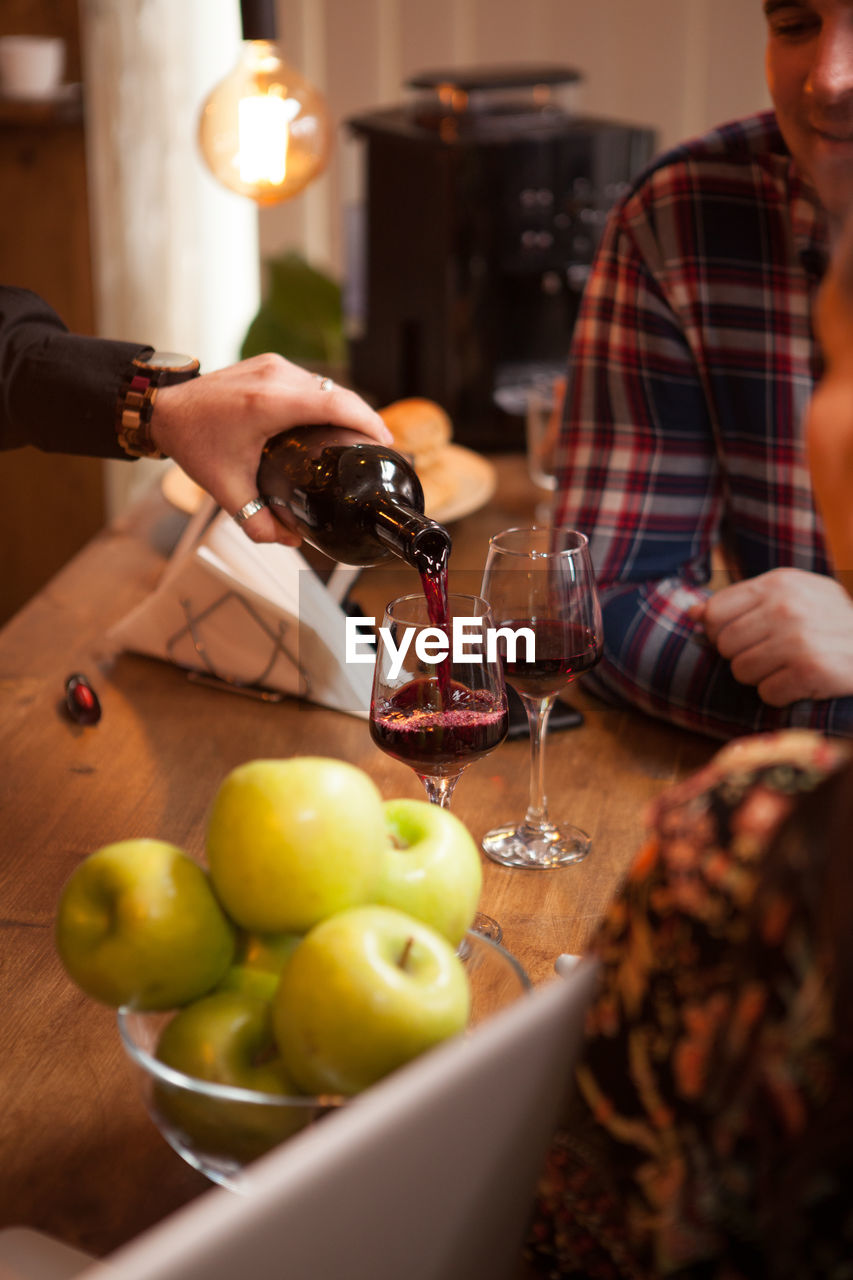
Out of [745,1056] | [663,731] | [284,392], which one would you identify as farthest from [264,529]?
[745,1056]

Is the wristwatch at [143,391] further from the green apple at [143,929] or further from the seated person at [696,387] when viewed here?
the green apple at [143,929]

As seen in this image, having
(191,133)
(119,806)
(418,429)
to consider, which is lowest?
(119,806)

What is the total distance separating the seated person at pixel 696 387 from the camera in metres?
1.39

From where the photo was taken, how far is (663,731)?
125 centimetres

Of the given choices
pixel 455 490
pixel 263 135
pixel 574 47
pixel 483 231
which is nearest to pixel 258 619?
pixel 455 490

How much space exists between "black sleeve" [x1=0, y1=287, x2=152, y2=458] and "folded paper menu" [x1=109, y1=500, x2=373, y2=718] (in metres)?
0.15

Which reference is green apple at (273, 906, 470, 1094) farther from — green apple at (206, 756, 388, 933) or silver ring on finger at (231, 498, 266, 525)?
silver ring on finger at (231, 498, 266, 525)

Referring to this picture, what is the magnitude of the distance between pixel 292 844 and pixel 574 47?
3.06 metres

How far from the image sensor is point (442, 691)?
0.90 m

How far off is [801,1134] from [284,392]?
832 millimetres

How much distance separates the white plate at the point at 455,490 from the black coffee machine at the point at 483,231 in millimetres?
368

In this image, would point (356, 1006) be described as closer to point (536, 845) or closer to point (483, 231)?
point (536, 845)

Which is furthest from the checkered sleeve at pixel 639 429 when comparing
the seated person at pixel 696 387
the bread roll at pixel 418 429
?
the bread roll at pixel 418 429

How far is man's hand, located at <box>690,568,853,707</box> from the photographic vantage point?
3.91 ft
